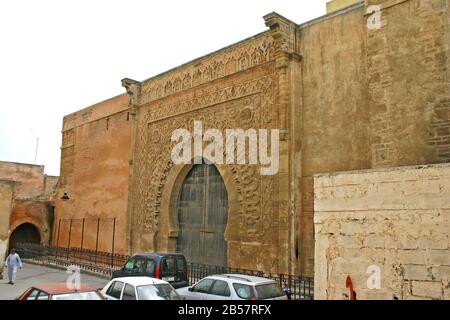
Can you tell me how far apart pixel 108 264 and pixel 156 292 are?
10212mm

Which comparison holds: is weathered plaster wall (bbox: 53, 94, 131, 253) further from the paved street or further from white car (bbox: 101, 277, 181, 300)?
white car (bbox: 101, 277, 181, 300)

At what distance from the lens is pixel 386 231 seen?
702 centimetres

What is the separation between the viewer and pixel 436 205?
21.5ft

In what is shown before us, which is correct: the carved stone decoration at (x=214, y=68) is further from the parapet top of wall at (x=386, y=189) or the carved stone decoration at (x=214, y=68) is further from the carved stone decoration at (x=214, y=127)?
the parapet top of wall at (x=386, y=189)

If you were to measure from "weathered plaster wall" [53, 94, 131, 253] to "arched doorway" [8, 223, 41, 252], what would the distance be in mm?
1657

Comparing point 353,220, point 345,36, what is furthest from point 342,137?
point 353,220

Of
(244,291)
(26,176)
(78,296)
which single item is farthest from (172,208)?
(26,176)

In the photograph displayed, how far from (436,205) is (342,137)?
13.5 feet

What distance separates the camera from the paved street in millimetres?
11622

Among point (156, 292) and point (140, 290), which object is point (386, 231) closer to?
point (156, 292)

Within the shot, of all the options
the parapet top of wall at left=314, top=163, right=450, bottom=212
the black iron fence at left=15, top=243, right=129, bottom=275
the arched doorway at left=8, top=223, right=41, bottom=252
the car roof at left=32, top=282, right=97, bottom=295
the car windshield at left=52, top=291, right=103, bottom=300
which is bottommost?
the black iron fence at left=15, top=243, right=129, bottom=275

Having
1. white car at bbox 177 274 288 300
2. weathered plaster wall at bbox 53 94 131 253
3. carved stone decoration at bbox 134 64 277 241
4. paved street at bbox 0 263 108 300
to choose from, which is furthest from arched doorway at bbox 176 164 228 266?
white car at bbox 177 274 288 300

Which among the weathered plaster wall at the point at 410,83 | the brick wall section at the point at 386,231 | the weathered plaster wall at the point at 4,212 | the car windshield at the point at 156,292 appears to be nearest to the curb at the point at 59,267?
the weathered plaster wall at the point at 4,212

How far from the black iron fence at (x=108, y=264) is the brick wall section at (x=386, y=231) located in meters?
2.16
